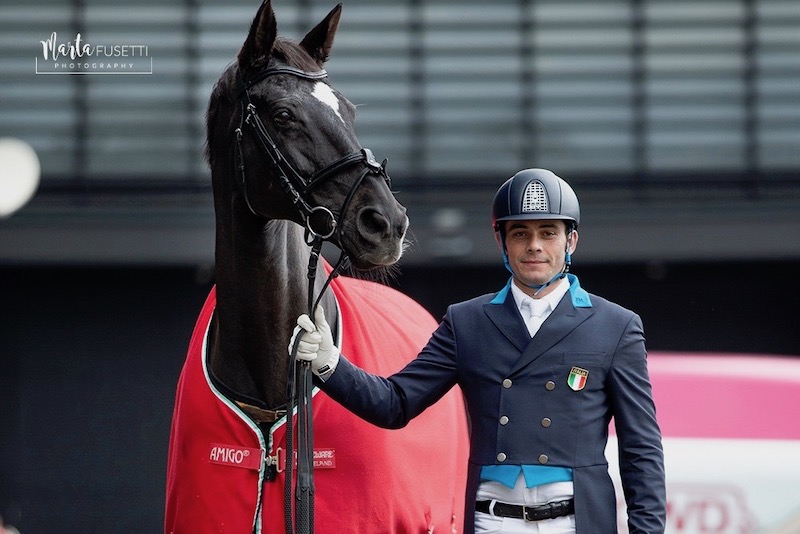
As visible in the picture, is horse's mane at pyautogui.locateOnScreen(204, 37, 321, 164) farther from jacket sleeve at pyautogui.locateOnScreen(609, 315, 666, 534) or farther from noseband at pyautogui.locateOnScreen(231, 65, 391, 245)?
jacket sleeve at pyautogui.locateOnScreen(609, 315, 666, 534)

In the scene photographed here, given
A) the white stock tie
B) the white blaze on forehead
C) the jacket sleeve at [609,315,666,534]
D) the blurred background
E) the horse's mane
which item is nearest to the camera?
the jacket sleeve at [609,315,666,534]

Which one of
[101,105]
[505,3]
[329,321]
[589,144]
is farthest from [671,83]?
[329,321]

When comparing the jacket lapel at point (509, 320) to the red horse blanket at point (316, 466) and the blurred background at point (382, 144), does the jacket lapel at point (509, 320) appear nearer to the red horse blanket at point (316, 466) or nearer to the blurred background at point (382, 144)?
the red horse blanket at point (316, 466)

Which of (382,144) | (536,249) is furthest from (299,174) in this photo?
(382,144)

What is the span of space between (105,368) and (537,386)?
473 centimetres

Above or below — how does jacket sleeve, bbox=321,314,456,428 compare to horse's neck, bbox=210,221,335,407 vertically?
below

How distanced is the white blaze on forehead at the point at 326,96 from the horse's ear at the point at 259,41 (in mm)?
184

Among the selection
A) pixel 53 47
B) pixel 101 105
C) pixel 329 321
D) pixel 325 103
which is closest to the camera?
pixel 325 103

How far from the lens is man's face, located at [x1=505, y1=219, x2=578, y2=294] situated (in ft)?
9.70

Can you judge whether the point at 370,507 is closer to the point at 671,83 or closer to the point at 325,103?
the point at 325,103

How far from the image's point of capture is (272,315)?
313 cm

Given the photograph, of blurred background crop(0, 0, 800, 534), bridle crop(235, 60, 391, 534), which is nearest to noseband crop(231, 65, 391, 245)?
bridle crop(235, 60, 391, 534)

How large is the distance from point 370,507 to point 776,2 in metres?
4.90

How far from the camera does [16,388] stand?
707 cm
